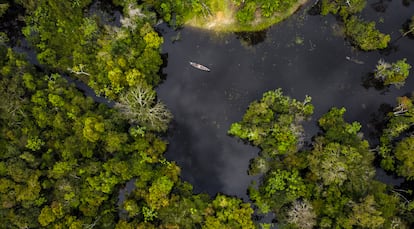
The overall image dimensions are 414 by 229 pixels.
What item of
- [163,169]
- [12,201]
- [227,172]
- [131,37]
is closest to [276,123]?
[227,172]

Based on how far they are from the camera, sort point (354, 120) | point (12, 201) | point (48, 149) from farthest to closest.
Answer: point (354, 120) → point (48, 149) → point (12, 201)

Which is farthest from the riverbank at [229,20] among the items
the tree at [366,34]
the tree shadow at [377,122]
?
the tree shadow at [377,122]

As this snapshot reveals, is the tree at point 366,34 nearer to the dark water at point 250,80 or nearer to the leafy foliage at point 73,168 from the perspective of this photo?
the dark water at point 250,80

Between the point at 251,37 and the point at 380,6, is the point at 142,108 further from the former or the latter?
the point at 380,6

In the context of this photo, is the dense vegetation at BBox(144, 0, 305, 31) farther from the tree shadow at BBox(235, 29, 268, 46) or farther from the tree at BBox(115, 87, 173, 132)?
the tree at BBox(115, 87, 173, 132)

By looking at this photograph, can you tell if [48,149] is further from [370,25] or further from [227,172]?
[370,25]
